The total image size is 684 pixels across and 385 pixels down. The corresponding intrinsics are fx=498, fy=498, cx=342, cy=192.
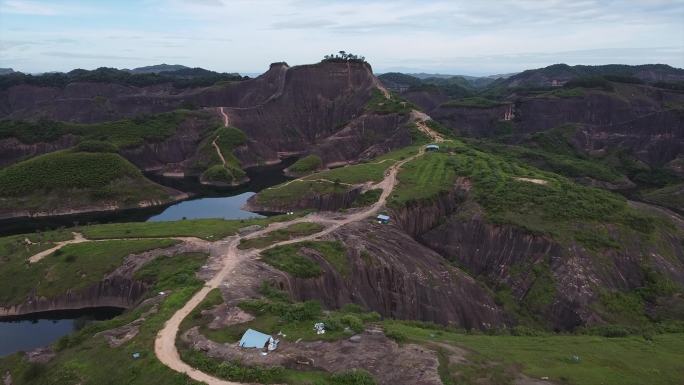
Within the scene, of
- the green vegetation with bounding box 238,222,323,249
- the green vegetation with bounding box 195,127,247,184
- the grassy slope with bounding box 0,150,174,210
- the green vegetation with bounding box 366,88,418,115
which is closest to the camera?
the green vegetation with bounding box 238,222,323,249

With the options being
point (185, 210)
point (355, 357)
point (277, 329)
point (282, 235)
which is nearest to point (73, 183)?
point (185, 210)

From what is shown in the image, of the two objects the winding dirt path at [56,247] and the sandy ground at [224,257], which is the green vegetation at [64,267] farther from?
the sandy ground at [224,257]

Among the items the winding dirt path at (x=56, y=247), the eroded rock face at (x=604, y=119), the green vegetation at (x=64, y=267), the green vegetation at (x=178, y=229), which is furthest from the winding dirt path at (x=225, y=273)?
the eroded rock face at (x=604, y=119)

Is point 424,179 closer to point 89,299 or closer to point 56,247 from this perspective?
point 89,299

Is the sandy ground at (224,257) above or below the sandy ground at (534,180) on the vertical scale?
below

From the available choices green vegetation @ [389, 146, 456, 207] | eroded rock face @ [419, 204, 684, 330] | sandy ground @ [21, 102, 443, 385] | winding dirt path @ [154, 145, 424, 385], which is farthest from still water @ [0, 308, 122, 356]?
eroded rock face @ [419, 204, 684, 330]

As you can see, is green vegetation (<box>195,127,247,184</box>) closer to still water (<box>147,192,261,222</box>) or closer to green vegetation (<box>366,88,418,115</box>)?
still water (<box>147,192,261,222</box>)
